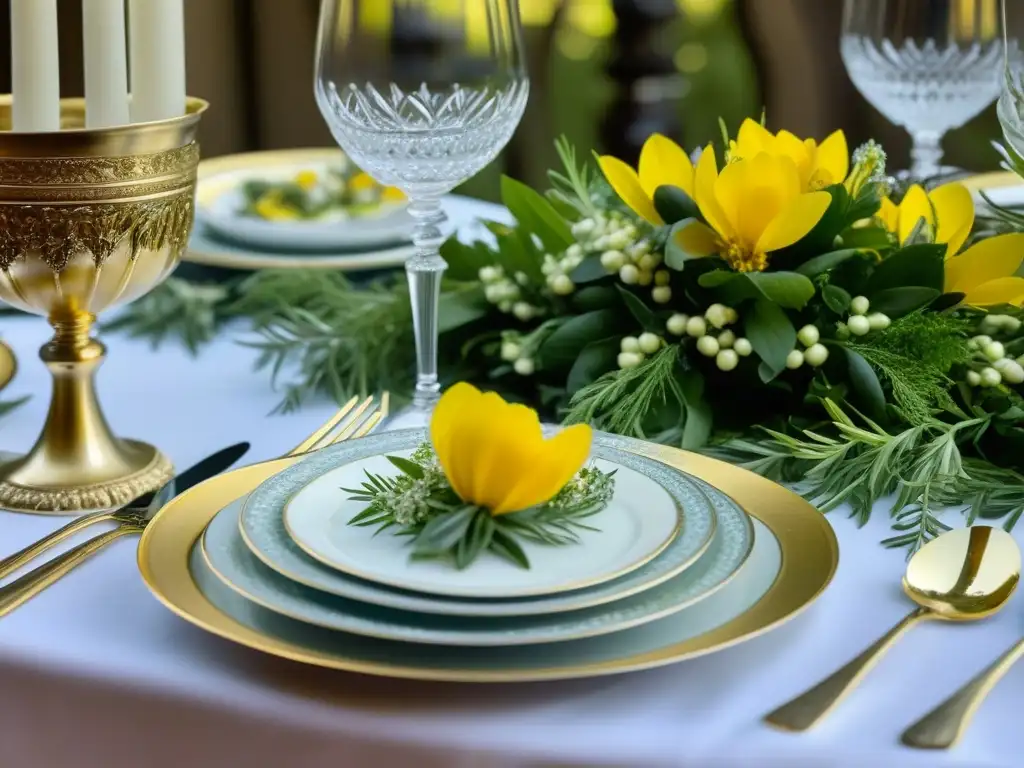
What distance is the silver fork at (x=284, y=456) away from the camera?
604 mm

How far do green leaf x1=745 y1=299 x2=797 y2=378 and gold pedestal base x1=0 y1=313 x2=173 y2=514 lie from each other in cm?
36

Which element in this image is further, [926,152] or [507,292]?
[926,152]

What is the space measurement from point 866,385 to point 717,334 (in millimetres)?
98

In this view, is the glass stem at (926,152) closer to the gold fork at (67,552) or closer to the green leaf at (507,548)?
the gold fork at (67,552)

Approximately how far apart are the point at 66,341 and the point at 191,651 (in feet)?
0.93

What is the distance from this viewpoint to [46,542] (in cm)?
62

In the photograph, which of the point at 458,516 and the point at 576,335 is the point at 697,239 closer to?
the point at 576,335

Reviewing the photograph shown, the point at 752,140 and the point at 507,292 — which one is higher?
the point at 752,140

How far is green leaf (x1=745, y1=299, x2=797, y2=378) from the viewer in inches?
29.5

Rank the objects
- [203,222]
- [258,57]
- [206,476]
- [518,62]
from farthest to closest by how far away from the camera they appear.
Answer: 1. [258,57]
2. [203,222]
3. [518,62]
4. [206,476]

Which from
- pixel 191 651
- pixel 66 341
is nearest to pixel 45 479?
pixel 66 341

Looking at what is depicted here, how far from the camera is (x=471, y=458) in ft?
1.78

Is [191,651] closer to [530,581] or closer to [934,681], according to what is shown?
[530,581]

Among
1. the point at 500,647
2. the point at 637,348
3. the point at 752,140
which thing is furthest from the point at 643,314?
the point at 500,647
